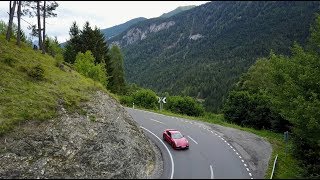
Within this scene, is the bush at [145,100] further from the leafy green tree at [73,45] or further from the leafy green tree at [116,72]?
the leafy green tree at [73,45]

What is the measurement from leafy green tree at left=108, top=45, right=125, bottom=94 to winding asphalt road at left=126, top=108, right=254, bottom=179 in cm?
3128

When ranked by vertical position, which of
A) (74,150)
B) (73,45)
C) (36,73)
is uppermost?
(73,45)

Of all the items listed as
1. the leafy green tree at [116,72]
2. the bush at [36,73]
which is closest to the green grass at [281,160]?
the bush at [36,73]

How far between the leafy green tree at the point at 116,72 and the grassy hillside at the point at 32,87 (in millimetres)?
31879

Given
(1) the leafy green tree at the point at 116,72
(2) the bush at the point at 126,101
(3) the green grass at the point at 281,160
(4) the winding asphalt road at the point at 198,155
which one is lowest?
(3) the green grass at the point at 281,160

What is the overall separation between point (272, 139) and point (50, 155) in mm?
25837

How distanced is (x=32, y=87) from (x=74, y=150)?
10177 millimetres

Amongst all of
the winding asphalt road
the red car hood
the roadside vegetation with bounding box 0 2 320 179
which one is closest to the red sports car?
the red car hood

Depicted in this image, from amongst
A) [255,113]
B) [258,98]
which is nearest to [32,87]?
[255,113]

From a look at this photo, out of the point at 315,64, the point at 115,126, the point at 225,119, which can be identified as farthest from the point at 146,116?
the point at 315,64

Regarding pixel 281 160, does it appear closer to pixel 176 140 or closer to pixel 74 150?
pixel 176 140

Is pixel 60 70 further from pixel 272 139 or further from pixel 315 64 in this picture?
pixel 315 64

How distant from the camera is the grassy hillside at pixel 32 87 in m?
32.3

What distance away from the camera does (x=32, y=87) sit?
3694cm
